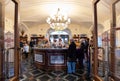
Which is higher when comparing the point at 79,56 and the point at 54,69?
the point at 79,56

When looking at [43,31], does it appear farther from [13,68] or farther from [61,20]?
[13,68]

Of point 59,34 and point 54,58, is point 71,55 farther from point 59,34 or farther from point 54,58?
point 59,34

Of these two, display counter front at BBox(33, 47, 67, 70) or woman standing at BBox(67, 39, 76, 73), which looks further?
display counter front at BBox(33, 47, 67, 70)

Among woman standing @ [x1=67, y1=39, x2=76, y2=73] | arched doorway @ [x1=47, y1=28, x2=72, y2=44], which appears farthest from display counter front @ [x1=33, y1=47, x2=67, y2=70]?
arched doorway @ [x1=47, y1=28, x2=72, y2=44]

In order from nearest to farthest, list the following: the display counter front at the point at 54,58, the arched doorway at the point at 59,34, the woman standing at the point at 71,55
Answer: the woman standing at the point at 71,55, the display counter front at the point at 54,58, the arched doorway at the point at 59,34

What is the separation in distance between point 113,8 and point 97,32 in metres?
1.32

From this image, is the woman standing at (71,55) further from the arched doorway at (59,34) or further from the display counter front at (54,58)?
the arched doorway at (59,34)

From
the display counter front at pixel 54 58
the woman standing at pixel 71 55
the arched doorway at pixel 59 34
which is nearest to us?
the woman standing at pixel 71 55

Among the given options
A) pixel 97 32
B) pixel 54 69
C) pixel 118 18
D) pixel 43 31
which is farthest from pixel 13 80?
pixel 43 31

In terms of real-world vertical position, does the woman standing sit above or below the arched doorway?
below

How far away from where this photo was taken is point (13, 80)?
11.4 ft

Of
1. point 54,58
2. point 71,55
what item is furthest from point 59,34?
point 71,55

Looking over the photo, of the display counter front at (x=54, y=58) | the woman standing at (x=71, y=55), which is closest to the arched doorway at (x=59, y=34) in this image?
the display counter front at (x=54, y=58)

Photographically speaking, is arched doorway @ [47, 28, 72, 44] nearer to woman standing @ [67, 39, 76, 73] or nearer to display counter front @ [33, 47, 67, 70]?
display counter front @ [33, 47, 67, 70]
